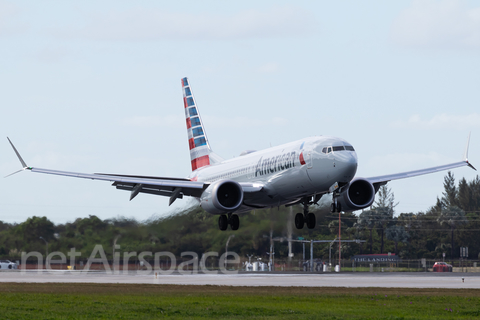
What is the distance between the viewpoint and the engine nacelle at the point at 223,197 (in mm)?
44594

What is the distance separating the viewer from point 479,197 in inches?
7008

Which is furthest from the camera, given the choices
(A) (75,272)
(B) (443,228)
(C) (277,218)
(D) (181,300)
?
(B) (443,228)

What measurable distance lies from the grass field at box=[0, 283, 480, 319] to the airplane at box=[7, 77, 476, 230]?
5525mm

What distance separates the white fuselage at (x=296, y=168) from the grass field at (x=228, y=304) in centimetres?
599

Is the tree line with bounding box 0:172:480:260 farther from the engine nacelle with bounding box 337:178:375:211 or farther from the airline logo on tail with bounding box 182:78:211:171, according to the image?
the engine nacelle with bounding box 337:178:375:211

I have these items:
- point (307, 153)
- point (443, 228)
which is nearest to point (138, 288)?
point (307, 153)

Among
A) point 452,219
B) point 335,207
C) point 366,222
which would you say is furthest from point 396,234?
point 335,207

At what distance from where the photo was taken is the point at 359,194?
44.9m

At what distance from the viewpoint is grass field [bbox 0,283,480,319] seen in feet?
96.4

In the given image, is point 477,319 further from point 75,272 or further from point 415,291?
point 75,272

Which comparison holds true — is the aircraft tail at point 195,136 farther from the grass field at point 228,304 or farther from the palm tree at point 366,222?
the palm tree at point 366,222

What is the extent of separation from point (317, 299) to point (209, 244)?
89.9 ft

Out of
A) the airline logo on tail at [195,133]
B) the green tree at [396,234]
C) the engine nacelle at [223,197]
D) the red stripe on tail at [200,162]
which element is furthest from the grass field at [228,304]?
the green tree at [396,234]

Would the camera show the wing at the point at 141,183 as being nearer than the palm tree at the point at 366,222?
Yes
